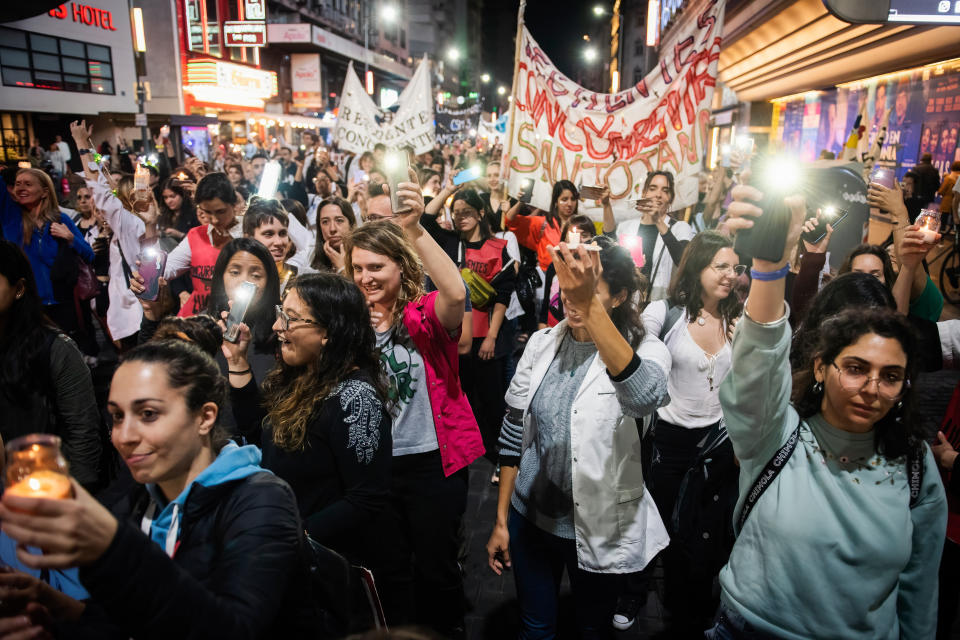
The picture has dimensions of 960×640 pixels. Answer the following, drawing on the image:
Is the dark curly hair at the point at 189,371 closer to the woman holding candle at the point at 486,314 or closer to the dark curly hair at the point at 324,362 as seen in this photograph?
the dark curly hair at the point at 324,362

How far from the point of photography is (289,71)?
147 feet

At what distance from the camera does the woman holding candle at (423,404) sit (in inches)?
116

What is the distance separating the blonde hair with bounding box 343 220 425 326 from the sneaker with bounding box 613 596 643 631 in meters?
2.06

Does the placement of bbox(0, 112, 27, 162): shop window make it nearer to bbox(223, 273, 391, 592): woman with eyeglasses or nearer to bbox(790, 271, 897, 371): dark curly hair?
bbox(223, 273, 391, 592): woman with eyeglasses

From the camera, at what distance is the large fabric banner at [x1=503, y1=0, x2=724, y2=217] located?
575 centimetres

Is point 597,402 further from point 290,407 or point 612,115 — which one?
point 612,115

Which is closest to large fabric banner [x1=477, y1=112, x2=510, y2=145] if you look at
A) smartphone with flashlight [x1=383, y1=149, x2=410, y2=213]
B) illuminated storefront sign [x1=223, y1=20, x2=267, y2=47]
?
illuminated storefront sign [x1=223, y1=20, x2=267, y2=47]

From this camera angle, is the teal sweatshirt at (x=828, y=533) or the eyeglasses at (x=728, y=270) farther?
the eyeglasses at (x=728, y=270)

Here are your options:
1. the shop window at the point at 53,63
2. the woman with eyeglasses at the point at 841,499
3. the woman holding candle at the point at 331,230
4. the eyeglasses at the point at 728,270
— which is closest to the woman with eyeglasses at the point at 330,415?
the woman with eyeglasses at the point at 841,499

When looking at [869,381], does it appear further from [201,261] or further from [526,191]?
[526,191]

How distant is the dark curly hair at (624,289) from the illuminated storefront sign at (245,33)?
1194 inches

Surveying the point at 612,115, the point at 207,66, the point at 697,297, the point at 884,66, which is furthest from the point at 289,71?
the point at 697,297

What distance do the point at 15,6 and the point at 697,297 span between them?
414 centimetres

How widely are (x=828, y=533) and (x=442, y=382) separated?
1.71 metres
